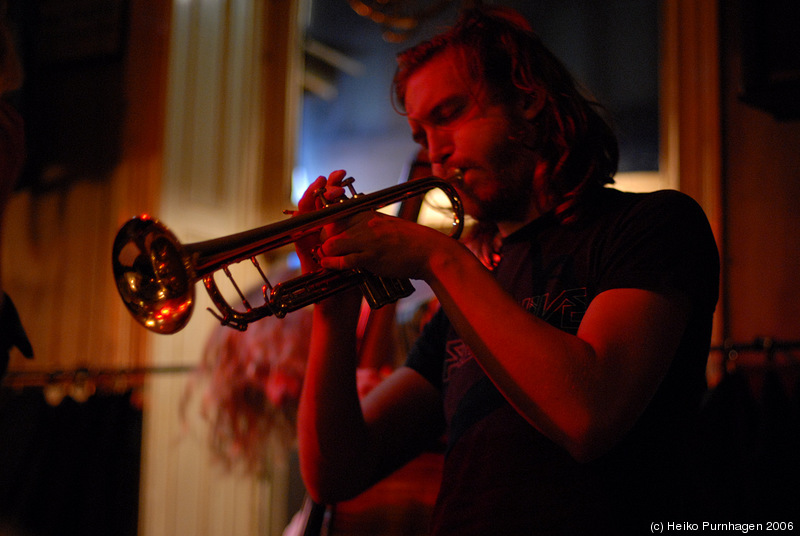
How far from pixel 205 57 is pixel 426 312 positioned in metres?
1.80

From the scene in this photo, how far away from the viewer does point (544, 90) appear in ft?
4.88

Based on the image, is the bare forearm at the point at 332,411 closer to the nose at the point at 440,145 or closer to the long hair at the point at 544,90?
the nose at the point at 440,145

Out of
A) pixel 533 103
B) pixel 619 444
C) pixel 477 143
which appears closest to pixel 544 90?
pixel 533 103

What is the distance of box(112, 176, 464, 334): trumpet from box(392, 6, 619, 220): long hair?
0.37 meters

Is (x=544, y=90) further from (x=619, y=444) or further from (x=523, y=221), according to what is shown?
(x=619, y=444)

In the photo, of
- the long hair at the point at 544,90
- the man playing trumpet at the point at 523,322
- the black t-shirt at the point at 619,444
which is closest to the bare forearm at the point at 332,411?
the man playing trumpet at the point at 523,322

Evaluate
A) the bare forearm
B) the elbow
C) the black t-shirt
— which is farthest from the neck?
the elbow

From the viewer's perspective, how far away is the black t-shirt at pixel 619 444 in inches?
43.8

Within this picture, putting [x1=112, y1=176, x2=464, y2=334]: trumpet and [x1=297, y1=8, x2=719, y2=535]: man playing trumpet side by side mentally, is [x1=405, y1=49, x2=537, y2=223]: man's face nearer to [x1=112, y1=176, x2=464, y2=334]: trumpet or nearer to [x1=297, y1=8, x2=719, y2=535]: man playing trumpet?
[x1=297, y1=8, x2=719, y2=535]: man playing trumpet

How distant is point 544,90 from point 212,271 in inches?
33.4

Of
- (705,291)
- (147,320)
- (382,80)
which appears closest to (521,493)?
(705,291)

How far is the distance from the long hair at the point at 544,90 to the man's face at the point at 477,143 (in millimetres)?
35

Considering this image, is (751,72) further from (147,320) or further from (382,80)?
(382,80)

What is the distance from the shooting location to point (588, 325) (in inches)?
42.5
